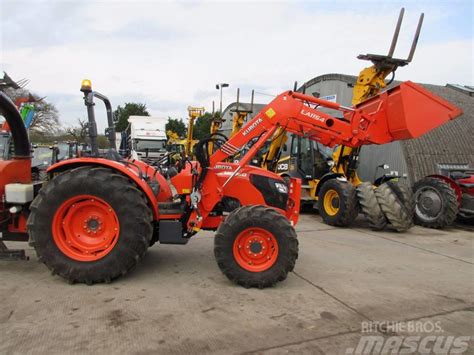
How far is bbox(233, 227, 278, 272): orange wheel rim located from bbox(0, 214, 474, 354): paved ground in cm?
27

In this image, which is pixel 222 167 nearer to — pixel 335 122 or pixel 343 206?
pixel 335 122

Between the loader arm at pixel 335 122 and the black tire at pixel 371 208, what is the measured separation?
214 centimetres

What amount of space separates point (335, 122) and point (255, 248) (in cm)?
246

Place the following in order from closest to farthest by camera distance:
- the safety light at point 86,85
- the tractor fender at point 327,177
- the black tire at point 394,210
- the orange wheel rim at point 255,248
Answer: the orange wheel rim at point 255,248, the safety light at point 86,85, the black tire at point 394,210, the tractor fender at point 327,177

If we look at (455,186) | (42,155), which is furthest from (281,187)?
(42,155)

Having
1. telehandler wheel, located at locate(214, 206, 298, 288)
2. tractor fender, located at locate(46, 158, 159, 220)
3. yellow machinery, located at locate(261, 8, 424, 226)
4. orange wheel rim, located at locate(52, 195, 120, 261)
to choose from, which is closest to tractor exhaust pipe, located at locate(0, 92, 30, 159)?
tractor fender, located at locate(46, 158, 159, 220)

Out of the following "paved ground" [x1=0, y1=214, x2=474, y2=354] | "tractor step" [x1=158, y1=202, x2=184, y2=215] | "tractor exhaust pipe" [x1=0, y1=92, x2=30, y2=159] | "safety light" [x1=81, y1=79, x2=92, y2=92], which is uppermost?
"safety light" [x1=81, y1=79, x2=92, y2=92]

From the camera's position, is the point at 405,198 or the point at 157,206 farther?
the point at 405,198

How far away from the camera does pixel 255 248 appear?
4.34 m

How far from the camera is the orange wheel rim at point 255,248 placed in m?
4.31

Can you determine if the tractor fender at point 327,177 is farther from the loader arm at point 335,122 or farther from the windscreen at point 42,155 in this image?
the windscreen at point 42,155

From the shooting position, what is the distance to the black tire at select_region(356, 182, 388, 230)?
7.97m

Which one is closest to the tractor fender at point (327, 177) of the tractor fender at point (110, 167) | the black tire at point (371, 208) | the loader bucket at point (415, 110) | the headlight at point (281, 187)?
the black tire at point (371, 208)

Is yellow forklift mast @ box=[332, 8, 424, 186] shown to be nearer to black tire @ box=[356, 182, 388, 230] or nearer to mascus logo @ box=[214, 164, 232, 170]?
black tire @ box=[356, 182, 388, 230]
